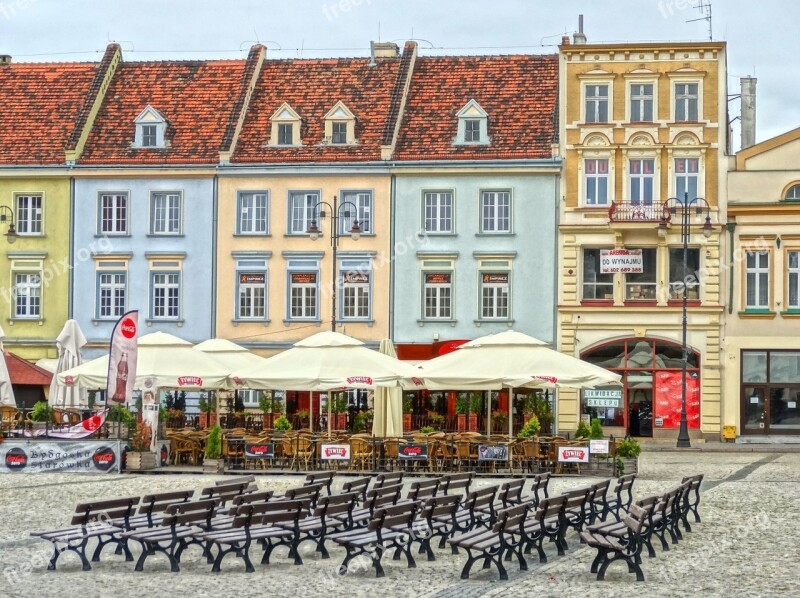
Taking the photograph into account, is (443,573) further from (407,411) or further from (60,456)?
(407,411)

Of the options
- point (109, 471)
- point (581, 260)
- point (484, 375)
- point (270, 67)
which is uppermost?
point (270, 67)

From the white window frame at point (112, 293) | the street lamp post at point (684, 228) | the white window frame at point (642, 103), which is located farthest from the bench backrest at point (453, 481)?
the white window frame at point (112, 293)

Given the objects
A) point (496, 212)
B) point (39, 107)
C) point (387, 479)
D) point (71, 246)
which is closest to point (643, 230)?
point (496, 212)

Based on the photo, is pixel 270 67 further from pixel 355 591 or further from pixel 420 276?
pixel 355 591

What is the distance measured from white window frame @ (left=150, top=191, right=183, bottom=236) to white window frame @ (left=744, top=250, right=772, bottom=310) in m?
18.5

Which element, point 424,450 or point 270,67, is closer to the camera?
point 424,450

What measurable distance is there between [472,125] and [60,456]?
892 inches

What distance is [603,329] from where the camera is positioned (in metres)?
48.8

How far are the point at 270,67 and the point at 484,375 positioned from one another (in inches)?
980

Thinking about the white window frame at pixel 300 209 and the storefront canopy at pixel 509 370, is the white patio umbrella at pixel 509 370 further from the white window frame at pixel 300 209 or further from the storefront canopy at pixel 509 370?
the white window frame at pixel 300 209

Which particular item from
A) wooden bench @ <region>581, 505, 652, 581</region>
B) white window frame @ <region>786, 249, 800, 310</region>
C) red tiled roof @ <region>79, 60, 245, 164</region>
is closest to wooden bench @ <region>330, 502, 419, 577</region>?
wooden bench @ <region>581, 505, 652, 581</region>

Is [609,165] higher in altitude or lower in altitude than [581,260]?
higher

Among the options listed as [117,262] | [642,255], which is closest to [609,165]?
[642,255]

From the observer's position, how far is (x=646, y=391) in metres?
48.3
